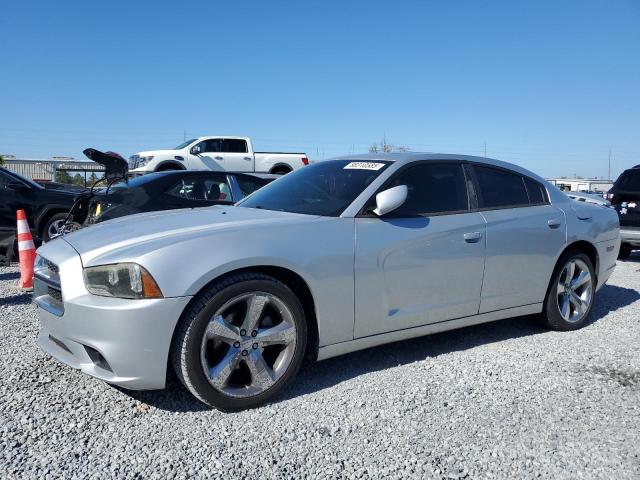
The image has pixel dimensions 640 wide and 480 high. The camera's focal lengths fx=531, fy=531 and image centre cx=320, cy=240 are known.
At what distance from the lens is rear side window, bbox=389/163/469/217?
374 cm

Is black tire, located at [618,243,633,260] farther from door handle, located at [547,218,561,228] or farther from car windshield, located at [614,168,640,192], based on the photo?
door handle, located at [547,218,561,228]

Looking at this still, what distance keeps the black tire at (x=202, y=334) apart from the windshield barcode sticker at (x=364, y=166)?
127 centimetres

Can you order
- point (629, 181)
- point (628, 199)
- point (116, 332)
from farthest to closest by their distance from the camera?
1. point (629, 181)
2. point (628, 199)
3. point (116, 332)

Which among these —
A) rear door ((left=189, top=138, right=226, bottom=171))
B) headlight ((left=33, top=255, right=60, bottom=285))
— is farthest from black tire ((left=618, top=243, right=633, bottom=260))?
rear door ((left=189, top=138, right=226, bottom=171))

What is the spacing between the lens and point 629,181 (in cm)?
880

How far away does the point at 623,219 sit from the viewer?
862 centimetres

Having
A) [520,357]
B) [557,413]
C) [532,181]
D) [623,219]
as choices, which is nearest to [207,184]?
[532,181]

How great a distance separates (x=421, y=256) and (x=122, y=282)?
188 centimetres

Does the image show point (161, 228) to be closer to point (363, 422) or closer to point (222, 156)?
point (363, 422)

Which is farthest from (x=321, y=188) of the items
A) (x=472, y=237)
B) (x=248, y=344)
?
(x=248, y=344)

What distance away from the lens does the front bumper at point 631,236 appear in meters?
8.43

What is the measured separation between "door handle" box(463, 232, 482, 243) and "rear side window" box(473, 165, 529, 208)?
0.32 metres

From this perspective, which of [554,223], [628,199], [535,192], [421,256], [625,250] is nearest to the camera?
[421,256]

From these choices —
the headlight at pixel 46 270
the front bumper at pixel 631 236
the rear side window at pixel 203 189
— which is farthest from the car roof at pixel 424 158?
the front bumper at pixel 631 236
